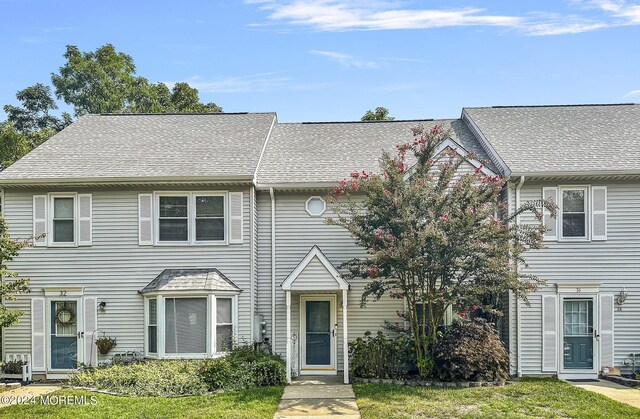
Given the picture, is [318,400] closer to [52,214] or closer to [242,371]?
[242,371]

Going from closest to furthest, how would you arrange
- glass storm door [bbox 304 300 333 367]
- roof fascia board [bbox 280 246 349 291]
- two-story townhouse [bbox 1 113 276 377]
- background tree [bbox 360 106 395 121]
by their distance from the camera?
1. roof fascia board [bbox 280 246 349 291]
2. two-story townhouse [bbox 1 113 276 377]
3. glass storm door [bbox 304 300 333 367]
4. background tree [bbox 360 106 395 121]

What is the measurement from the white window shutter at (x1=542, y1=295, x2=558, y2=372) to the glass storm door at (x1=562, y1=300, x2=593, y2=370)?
28 cm

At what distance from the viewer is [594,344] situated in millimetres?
15508

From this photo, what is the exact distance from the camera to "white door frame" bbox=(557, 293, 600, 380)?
50.6 ft

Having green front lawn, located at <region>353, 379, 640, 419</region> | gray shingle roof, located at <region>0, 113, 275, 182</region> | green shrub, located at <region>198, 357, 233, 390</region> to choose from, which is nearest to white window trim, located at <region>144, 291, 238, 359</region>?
green shrub, located at <region>198, 357, 233, 390</region>

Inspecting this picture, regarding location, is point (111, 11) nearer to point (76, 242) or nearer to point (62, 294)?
point (76, 242)

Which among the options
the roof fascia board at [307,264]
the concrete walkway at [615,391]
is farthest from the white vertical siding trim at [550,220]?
the roof fascia board at [307,264]

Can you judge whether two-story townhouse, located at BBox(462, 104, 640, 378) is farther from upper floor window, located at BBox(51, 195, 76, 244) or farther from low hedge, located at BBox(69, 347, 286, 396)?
upper floor window, located at BBox(51, 195, 76, 244)

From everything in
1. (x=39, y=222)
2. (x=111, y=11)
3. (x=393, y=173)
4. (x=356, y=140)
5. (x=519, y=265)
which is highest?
(x=111, y=11)

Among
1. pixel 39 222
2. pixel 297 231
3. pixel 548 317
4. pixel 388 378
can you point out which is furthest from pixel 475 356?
pixel 39 222

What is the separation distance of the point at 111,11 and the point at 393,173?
7736 millimetres

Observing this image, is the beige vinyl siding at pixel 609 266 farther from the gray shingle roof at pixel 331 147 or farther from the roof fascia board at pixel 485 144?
the gray shingle roof at pixel 331 147

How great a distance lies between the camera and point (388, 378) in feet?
46.8

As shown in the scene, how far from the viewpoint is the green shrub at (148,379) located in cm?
1290
